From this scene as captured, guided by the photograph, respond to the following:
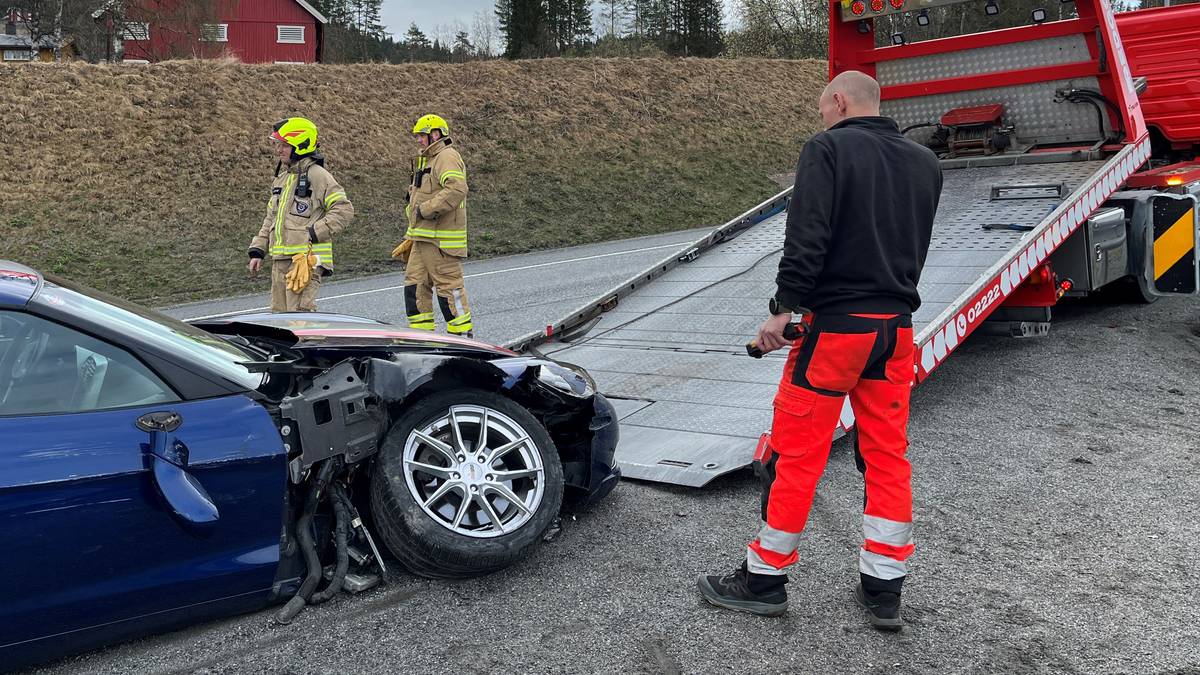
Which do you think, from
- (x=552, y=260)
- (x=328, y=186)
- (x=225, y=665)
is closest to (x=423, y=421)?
(x=225, y=665)

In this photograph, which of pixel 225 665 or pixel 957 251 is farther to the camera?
pixel 957 251

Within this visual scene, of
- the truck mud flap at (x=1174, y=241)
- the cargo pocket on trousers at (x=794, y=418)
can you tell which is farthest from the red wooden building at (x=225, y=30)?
the cargo pocket on trousers at (x=794, y=418)

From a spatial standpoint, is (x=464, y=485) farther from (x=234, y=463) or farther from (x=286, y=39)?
(x=286, y=39)

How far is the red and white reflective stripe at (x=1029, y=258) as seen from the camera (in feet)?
17.7

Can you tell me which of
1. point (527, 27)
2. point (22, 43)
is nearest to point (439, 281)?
point (527, 27)

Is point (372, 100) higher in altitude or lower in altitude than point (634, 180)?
higher

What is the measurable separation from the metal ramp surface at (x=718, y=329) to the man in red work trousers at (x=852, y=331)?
1.10 m

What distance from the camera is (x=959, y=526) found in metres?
4.12

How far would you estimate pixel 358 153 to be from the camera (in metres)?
21.2

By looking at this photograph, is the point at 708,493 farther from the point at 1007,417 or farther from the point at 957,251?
the point at 957,251

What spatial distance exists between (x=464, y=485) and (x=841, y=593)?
1407 mm

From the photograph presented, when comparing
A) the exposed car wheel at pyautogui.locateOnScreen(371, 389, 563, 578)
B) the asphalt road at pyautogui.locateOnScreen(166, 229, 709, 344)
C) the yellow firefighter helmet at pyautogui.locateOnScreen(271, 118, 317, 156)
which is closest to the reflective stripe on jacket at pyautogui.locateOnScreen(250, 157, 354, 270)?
the yellow firefighter helmet at pyautogui.locateOnScreen(271, 118, 317, 156)

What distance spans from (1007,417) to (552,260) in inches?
397

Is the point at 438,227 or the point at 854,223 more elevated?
the point at 438,227
